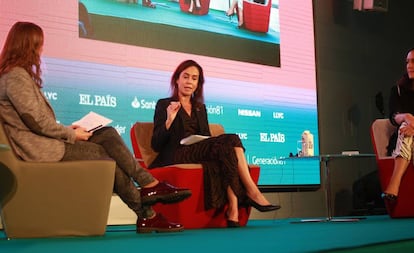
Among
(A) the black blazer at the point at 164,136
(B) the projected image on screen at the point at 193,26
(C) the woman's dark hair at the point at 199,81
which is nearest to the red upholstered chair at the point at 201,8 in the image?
(B) the projected image on screen at the point at 193,26

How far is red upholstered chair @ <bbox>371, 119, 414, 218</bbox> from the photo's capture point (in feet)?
15.1

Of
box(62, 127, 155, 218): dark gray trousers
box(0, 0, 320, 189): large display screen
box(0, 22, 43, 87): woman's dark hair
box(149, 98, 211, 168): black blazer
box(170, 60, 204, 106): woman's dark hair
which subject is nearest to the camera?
box(0, 22, 43, 87): woman's dark hair

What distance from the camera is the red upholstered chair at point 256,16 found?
18.3 ft

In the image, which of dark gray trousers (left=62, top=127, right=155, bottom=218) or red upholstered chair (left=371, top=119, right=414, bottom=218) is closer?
dark gray trousers (left=62, top=127, right=155, bottom=218)

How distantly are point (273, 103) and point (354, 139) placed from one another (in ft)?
4.25

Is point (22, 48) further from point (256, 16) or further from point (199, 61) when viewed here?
point (256, 16)

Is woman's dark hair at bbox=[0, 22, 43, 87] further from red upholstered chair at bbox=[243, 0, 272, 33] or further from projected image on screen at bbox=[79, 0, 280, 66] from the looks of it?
red upholstered chair at bbox=[243, 0, 272, 33]

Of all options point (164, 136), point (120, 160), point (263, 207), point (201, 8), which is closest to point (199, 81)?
point (164, 136)

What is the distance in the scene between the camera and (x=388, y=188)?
4523mm

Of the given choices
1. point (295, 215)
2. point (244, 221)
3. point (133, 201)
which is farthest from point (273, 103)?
point (133, 201)

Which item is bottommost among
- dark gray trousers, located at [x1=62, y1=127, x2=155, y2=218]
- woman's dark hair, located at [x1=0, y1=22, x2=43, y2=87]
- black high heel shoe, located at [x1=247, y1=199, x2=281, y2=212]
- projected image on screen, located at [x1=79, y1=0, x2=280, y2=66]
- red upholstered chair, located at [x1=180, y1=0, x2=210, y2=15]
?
black high heel shoe, located at [x1=247, y1=199, x2=281, y2=212]

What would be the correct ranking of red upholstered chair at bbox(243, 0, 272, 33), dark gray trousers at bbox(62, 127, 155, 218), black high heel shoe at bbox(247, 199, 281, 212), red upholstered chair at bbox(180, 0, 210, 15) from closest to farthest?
dark gray trousers at bbox(62, 127, 155, 218), black high heel shoe at bbox(247, 199, 281, 212), red upholstered chair at bbox(180, 0, 210, 15), red upholstered chair at bbox(243, 0, 272, 33)

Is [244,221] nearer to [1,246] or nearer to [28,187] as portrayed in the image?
[28,187]

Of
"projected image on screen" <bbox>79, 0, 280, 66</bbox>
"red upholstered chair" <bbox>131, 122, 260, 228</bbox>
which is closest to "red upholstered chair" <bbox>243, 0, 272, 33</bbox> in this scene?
"projected image on screen" <bbox>79, 0, 280, 66</bbox>
